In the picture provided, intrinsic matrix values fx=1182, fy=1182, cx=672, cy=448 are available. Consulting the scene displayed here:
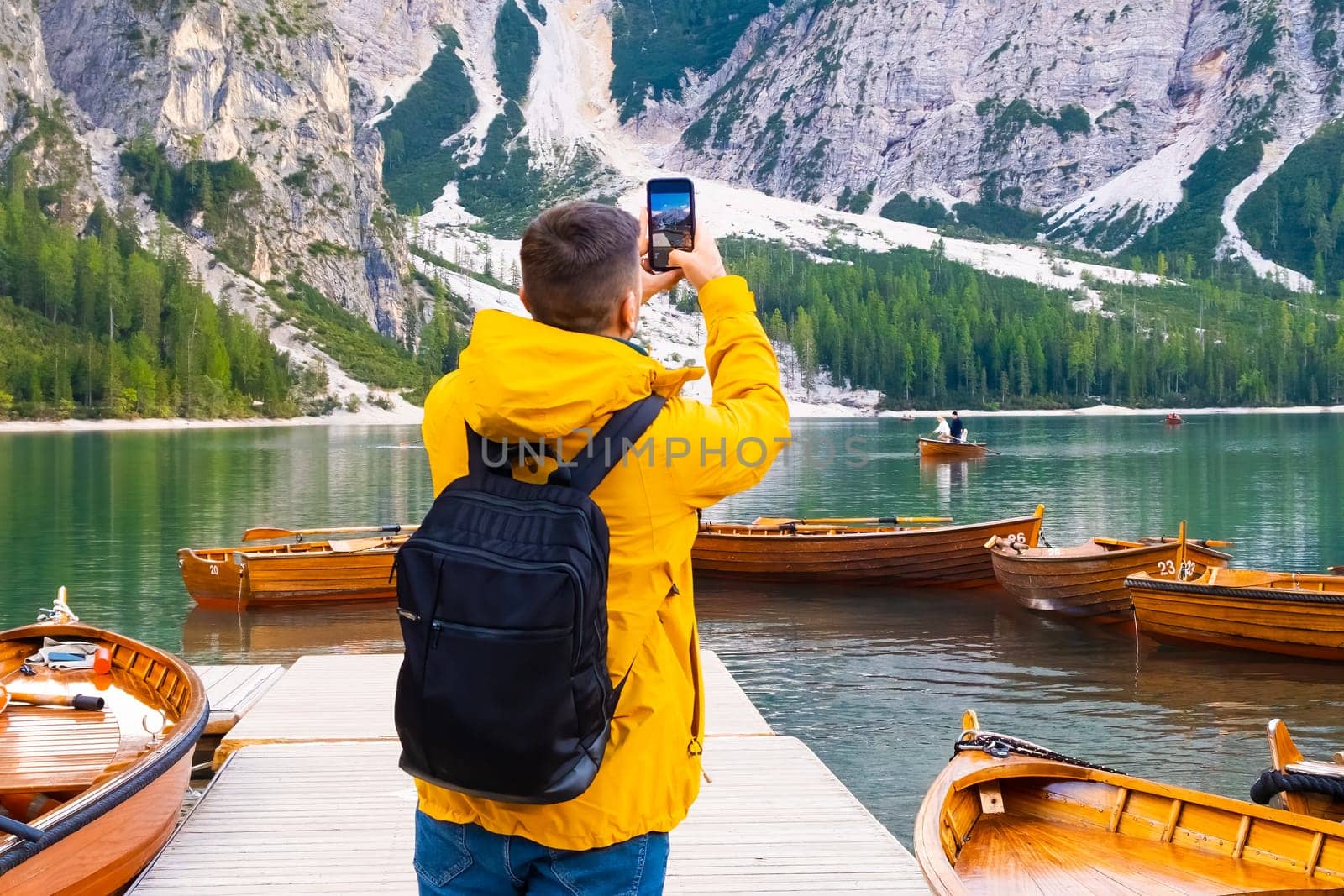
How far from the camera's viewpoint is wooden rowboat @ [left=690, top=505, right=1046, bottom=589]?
2573cm

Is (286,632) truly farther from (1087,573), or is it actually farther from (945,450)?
(945,450)

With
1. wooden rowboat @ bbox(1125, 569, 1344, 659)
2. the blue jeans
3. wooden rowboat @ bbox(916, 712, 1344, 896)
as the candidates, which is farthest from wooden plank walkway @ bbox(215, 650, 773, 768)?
wooden rowboat @ bbox(1125, 569, 1344, 659)

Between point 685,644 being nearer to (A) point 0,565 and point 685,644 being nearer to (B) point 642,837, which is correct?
(B) point 642,837

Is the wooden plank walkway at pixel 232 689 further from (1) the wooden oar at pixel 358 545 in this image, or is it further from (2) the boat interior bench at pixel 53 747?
(1) the wooden oar at pixel 358 545

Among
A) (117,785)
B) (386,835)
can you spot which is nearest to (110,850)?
(117,785)

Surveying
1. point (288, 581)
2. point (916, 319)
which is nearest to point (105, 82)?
point (916, 319)

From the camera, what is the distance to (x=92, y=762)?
317 inches

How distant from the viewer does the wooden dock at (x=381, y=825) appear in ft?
22.3

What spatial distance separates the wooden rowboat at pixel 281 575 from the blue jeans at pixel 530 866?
2098 cm

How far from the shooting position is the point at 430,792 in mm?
3223

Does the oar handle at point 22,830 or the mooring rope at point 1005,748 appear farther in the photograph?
the mooring rope at point 1005,748

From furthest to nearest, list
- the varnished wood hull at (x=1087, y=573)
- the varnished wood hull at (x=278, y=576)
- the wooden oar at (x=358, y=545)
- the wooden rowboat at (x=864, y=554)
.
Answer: the wooden rowboat at (x=864, y=554), the wooden oar at (x=358, y=545), the varnished wood hull at (x=278, y=576), the varnished wood hull at (x=1087, y=573)

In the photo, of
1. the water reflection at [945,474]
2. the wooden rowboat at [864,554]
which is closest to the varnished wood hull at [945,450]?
the water reflection at [945,474]

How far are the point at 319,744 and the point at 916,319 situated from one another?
189 meters
